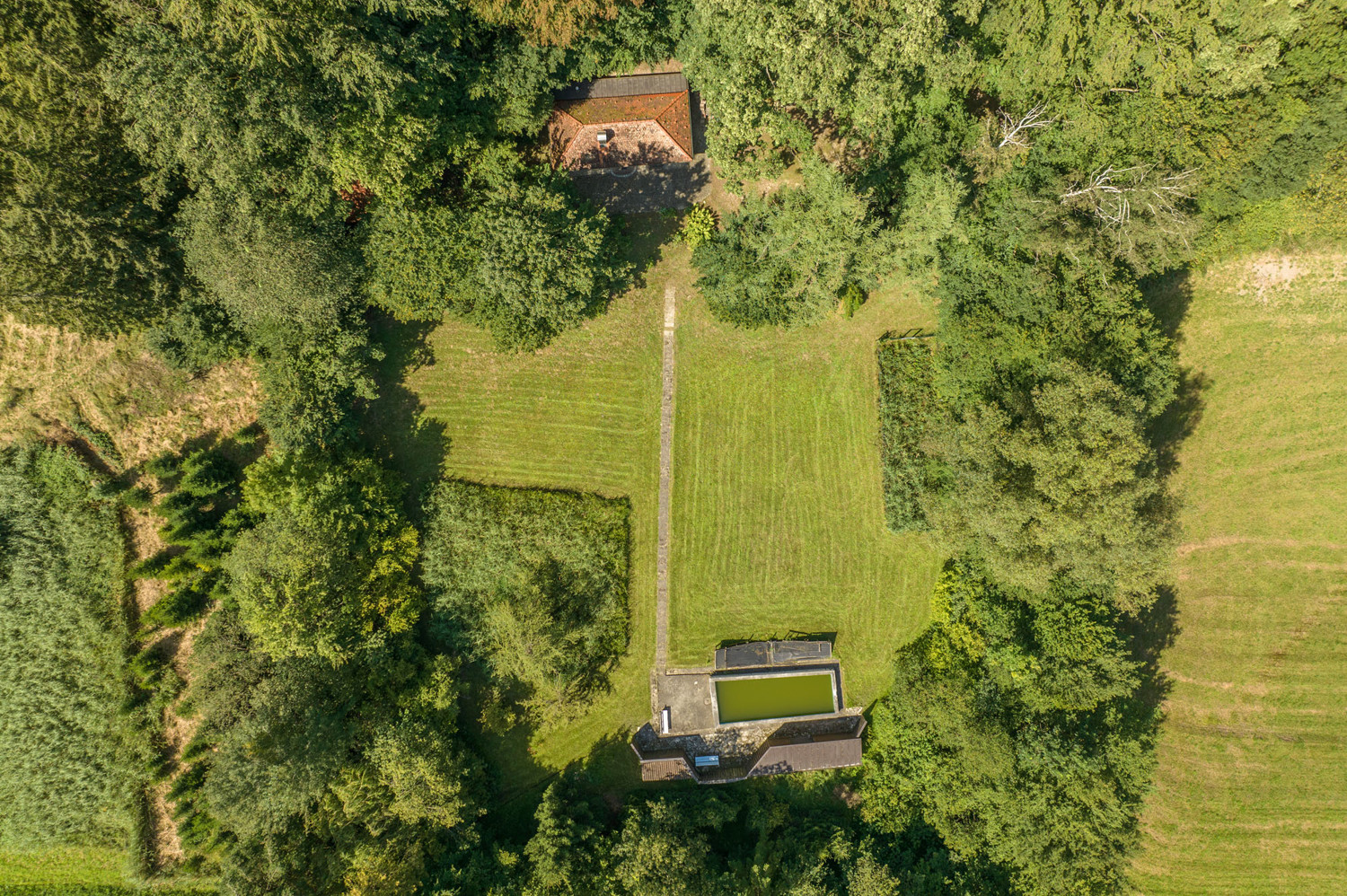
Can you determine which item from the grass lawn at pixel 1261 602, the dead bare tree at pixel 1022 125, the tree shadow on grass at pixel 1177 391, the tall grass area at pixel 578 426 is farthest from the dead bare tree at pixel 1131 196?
the tall grass area at pixel 578 426

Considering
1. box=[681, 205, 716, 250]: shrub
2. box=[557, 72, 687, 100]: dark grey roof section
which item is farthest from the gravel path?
box=[557, 72, 687, 100]: dark grey roof section

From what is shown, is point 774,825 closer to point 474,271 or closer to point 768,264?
point 768,264

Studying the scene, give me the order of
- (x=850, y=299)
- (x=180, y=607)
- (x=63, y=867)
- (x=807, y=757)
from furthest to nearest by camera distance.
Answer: (x=850, y=299) → (x=63, y=867) → (x=807, y=757) → (x=180, y=607)

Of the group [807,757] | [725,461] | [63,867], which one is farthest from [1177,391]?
[63,867]

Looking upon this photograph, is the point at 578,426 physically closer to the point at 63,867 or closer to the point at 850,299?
the point at 850,299

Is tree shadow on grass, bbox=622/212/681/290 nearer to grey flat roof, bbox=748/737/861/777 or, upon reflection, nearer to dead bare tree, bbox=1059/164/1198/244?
dead bare tree, bbox=1059/164/1198/244

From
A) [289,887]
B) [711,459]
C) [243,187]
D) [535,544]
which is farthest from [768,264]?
[289,887]
